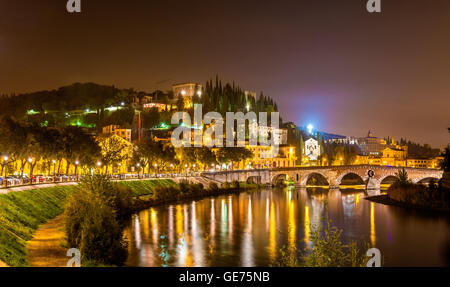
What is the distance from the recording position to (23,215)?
30.4 m

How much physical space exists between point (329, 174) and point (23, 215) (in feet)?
250

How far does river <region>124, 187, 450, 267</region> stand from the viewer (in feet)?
95.2

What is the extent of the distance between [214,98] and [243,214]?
341 ft

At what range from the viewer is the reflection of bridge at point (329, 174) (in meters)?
83.4

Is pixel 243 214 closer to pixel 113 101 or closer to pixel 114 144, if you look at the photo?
pixel 114 144

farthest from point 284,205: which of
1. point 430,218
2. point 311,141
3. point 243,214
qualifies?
point 311,141

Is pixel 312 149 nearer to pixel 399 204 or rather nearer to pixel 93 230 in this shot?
pixel 399 204

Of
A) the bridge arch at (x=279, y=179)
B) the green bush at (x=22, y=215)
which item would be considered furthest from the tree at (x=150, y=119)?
the green bush at (x=22, y=215)

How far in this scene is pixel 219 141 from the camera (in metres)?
135

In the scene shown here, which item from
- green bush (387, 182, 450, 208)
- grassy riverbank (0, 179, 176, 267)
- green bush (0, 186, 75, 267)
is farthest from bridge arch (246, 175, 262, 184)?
green bush (0, 186, 75, 267)

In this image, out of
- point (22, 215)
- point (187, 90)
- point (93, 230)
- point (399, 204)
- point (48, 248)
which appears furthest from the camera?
point (187, 90)

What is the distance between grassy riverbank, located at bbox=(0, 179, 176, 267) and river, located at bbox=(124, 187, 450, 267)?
6.65 metres

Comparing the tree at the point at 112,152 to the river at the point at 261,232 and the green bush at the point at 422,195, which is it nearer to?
the river at the point at 261,232

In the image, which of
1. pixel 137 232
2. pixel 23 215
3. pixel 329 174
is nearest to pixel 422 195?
Result: pixel 137 232
